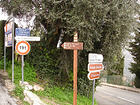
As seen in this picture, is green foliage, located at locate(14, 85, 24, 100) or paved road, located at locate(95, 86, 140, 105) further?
paved road, located at locate(95, 86, 140, 105)

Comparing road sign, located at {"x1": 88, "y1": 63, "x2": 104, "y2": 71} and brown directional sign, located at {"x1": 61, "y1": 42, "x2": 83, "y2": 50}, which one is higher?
brown directional sign, located at {"x1": 61, "y1": 42, "x2": 83, "y2": 50}

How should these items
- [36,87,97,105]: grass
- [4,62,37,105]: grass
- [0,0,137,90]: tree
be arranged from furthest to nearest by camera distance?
[36,87,97,105]: grass → [0,0,137,90]: tree → [4,62,37,105]: grass

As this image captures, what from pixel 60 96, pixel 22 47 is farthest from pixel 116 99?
pixel 22 47

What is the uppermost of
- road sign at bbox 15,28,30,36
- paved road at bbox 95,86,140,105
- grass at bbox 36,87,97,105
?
road sign at bbox 15,28,30,36

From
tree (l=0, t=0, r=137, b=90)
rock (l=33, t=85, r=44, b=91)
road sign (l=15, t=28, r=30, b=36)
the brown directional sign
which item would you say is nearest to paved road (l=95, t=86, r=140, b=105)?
tree (l=0, t=0, r=137, b=90)

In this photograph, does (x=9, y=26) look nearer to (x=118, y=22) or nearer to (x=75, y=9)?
(x=75, y=9)

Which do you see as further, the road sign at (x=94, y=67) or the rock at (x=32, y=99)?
the road sign at (x=94, y=67)

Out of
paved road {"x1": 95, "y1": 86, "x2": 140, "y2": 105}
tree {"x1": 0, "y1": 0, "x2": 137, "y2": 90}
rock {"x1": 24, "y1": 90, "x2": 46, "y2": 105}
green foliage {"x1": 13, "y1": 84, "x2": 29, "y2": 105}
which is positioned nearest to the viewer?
rock {"x1": 24, "y1": 90, "x2": 46, "y2": 105}

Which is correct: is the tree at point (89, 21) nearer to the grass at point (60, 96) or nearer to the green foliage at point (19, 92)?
the grass at point (60, 96)

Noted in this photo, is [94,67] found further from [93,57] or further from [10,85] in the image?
[10,85]

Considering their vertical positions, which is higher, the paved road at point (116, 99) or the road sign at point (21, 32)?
the road sign at point (21, 32)

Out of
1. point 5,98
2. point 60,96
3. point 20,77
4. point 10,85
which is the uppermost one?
point 20,77

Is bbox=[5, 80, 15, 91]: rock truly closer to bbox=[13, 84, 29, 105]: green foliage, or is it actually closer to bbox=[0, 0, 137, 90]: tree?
bbox=[13, 84, 29, 105]: green foliage

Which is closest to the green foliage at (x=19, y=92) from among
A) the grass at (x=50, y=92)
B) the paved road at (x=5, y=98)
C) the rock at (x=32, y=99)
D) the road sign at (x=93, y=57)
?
the grass at (x=50, y=92)
